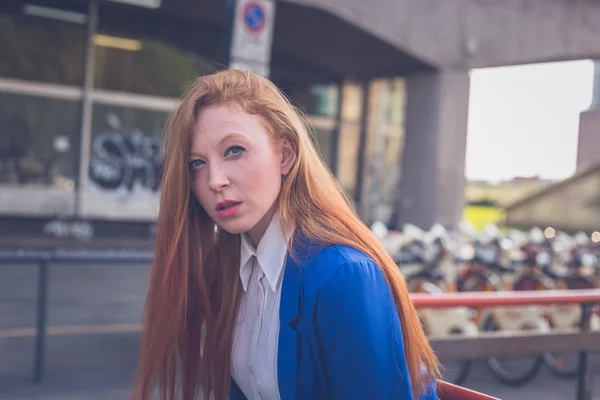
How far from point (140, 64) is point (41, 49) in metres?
2.42

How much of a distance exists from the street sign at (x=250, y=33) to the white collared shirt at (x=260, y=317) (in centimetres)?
285

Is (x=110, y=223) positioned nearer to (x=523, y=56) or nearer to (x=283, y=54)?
(x=283, y=54)

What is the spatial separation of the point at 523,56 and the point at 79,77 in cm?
1078

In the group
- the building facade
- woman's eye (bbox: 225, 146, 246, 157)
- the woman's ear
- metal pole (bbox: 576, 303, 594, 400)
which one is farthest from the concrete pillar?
woman's eye (bbox: 225, 146, 246, 157)

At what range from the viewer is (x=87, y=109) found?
1625 centimetres

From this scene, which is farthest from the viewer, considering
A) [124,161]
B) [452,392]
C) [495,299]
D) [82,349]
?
[124,161]

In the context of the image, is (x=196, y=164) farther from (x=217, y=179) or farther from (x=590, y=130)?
(x=590, y=130)

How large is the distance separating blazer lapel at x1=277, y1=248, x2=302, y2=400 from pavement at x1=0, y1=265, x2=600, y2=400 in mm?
3759

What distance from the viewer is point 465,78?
14141 mm

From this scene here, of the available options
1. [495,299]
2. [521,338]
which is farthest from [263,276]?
[521,338]

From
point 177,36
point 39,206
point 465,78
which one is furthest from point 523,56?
point 39,206

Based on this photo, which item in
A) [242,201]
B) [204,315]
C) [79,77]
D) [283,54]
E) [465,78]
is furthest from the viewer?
[283,54]

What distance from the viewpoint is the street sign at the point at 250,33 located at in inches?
173

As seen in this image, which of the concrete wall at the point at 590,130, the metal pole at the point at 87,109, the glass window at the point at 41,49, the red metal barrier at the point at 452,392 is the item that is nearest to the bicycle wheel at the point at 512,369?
the concrete wall at the point at 590,130
